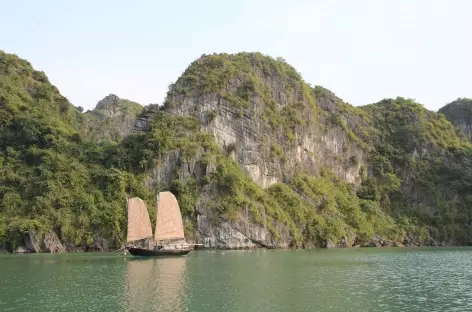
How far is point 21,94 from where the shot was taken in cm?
7406

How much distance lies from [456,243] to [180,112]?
48.0 meters

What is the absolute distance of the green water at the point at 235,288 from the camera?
831 inches

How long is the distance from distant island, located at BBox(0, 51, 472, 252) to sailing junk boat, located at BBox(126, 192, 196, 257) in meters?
10.7

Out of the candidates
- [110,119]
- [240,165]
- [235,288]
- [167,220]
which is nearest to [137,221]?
[167,220]

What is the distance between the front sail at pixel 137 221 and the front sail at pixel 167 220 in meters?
1.16

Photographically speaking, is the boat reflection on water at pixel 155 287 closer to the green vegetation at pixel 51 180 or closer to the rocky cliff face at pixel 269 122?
the green vegetation at pixel 51 180

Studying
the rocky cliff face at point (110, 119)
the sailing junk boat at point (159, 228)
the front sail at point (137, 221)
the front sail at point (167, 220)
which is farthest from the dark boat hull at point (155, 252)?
the rocky cliff face at point (110, 119)

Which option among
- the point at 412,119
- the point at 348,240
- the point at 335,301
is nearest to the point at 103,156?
the point at 348,240

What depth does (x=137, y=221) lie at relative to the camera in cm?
4866

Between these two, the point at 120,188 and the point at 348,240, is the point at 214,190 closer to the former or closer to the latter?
the point at 120,188

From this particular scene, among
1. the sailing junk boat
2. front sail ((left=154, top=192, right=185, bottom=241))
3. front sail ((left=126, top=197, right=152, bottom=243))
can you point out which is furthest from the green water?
front sail ((left=154, top=192, right=185, bottom=241))

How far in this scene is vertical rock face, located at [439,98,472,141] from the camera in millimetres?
109688

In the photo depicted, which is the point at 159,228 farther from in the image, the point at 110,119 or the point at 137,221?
the point at 110,119

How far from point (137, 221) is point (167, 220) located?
2.93 metres
